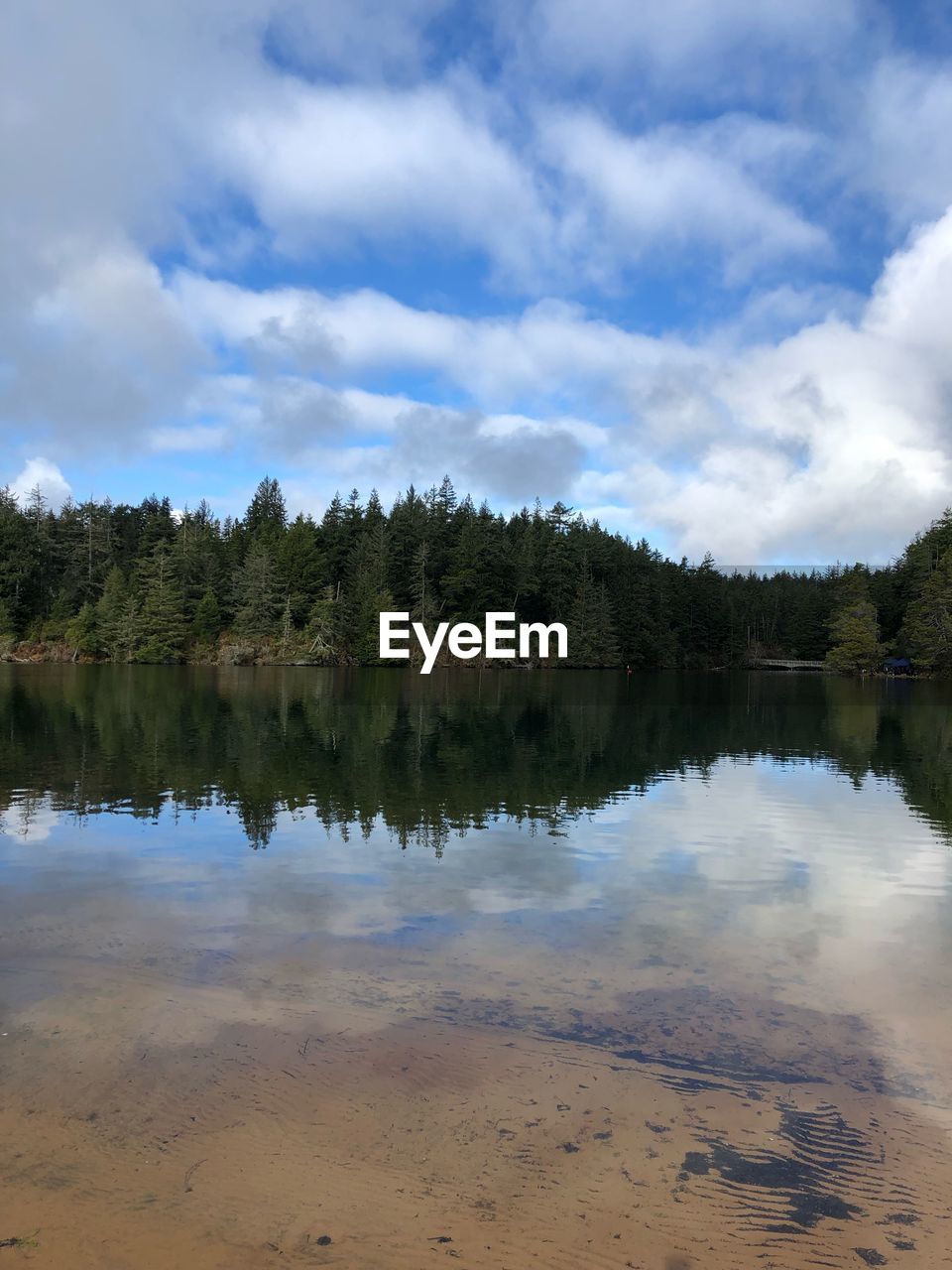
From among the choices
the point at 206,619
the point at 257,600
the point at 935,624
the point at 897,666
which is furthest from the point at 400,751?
the point at 897,666

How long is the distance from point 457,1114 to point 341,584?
10097cm

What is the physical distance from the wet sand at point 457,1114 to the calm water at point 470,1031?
0.08ft

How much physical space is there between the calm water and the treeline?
81461mm

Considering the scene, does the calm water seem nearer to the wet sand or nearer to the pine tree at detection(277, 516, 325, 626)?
the wet sand

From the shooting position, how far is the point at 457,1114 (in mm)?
6016

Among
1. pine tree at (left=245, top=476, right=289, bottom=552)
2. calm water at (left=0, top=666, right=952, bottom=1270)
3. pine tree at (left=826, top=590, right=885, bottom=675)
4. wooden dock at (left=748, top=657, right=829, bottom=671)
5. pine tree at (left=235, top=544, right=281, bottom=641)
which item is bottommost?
calm water at (left=0, top=666, right=952, bottom=1270)

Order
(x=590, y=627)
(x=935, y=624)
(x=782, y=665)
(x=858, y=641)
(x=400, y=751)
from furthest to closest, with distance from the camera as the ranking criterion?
(x=782, y=665)
(x=590, y=627)
(x=858, y=641)
(x=935, y=624)
(x=400, y=751)

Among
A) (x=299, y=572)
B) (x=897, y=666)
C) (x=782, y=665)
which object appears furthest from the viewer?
(x=782, y=665)

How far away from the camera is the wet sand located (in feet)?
15.7

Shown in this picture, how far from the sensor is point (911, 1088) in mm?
6578

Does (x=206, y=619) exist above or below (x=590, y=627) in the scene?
above

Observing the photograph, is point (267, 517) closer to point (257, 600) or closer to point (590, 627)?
point (257, 600)

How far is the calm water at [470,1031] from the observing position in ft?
16.1

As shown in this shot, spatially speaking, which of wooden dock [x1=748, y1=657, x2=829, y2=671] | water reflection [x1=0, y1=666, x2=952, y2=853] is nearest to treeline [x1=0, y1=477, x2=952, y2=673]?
wooden dock [x1=748, y1=657, x2=829, y2=671]
